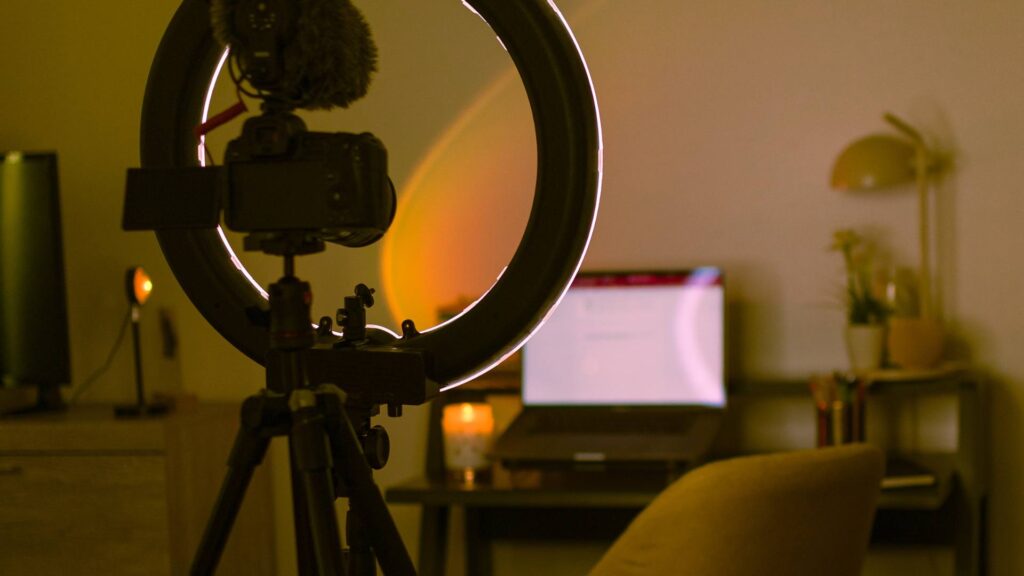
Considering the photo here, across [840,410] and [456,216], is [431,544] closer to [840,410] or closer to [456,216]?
[456,216]

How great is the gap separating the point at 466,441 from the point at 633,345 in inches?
16.8

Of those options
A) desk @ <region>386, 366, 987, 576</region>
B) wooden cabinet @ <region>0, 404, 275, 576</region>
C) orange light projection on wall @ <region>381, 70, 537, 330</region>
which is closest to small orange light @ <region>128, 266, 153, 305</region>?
wooden cabinet @ <region>0, 404, 275, 576</region>

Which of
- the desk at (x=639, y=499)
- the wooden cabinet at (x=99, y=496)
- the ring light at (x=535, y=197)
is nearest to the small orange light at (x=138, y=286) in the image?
the wooden cabinet at (x=99, y=496)

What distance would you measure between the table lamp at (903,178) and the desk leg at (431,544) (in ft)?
3.37

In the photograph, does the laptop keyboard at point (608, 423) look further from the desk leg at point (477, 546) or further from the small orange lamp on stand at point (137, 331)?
the small orange lamp on stand at point (137, 331)

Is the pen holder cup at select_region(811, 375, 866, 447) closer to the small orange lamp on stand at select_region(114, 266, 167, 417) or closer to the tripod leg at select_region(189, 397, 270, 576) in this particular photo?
the small orange lamp on stand at select_region(114, 266, 167, 417)

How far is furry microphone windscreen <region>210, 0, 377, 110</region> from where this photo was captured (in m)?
0.56

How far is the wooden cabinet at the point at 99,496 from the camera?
7.15 feet

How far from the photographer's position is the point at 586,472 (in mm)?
2004

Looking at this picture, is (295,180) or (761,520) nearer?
(295,180)

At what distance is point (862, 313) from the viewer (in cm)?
216

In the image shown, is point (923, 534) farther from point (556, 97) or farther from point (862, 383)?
point (556, 97)

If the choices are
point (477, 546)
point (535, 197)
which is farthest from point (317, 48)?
point (477, 546)

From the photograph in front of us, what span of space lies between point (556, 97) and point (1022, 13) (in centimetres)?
188
